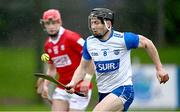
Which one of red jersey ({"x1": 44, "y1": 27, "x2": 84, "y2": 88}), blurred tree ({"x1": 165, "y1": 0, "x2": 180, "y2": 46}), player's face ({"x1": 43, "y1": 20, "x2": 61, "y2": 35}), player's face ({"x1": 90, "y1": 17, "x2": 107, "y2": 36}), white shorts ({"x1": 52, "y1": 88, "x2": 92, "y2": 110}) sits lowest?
blurred tree ({"x1": 165, "y1": 0, "x2": 180, "y2": 46})

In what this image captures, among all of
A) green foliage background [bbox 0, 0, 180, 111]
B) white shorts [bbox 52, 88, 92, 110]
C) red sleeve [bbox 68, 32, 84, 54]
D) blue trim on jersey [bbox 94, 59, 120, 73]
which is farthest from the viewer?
green foliage background [bbox 0, 0, 180, 111]

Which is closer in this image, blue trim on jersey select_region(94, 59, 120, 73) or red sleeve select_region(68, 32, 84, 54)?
blue trim on jersey select_region(94, 59, 120, 73)

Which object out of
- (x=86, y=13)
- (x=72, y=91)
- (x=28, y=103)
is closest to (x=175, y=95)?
(x=86, y=13)

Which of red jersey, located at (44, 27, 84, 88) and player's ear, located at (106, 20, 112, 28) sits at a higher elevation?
player's ear, located at (106, 20, 112, 28)

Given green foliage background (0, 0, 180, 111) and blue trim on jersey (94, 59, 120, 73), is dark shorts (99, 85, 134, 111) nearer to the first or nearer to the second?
blue trim on jersey (94, 59, 120, 73)

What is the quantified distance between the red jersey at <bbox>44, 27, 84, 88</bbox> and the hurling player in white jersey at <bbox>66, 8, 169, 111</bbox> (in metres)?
1.48

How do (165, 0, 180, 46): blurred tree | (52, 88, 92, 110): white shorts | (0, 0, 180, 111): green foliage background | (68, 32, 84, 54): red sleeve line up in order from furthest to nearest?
(165, 0, 180, 46): blurred tree
(0, 0, 180, 111): green foliage background
(52, 88, 92, 110): white shorts
(68, 32, 84, 54): red sleeve

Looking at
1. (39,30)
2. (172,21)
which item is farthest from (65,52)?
(172,21)

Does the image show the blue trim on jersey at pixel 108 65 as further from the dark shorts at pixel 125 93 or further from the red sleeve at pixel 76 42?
the red sleeve at pixel 76 42

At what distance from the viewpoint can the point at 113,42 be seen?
8.98 m

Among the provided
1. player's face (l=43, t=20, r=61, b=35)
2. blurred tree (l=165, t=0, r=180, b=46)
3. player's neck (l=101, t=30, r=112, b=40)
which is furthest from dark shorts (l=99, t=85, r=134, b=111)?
blurred tree (l=165, t=0, r=180, b=46)

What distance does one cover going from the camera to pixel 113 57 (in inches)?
354

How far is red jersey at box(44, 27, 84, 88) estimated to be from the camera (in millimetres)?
10602

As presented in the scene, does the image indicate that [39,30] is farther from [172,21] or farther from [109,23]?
[109,23]
